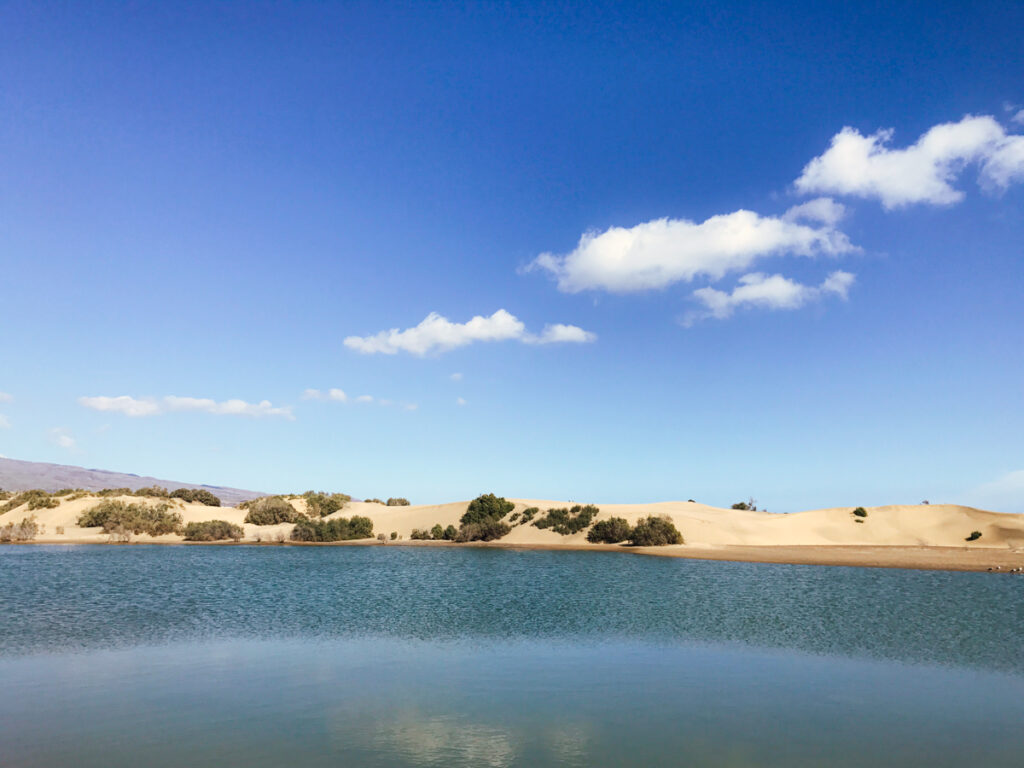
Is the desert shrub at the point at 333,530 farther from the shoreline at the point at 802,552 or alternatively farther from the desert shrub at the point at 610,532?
the desert shrub at the point at 610,532

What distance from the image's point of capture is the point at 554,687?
1684cm

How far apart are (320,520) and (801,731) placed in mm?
75148

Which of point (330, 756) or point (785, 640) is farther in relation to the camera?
point (785, 640)

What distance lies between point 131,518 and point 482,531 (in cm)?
4083

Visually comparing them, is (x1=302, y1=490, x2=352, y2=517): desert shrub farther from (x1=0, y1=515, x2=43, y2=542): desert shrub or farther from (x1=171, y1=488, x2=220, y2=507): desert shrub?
(x1=0, y1=515, x2=43, y2=542): desert shrub

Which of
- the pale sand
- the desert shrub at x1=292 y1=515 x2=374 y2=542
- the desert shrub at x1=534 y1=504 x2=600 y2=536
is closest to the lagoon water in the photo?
the pale sand

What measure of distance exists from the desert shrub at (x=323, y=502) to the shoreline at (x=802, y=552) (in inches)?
589

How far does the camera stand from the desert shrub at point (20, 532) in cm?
6738

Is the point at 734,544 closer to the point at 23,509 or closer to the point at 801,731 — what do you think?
the point at 801,731

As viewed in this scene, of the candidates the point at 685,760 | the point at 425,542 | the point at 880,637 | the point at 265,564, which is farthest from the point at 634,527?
the point at 685,760

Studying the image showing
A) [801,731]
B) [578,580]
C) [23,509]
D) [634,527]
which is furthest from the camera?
[23,509]

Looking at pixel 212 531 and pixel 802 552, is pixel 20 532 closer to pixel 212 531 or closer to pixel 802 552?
pixel 212 531

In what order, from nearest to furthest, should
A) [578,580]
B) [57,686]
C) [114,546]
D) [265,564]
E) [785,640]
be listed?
[57,686], [785,640], [578,580], [265,564], [114,546]

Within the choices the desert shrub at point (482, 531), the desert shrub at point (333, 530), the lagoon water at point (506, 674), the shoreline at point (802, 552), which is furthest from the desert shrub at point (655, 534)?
the desert shrub at point (333, 530)
